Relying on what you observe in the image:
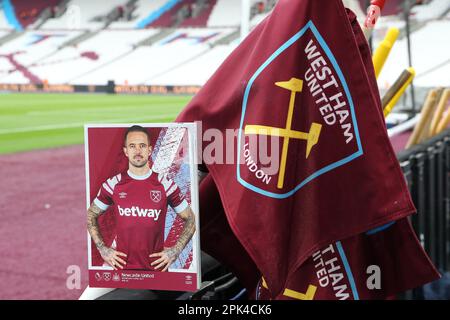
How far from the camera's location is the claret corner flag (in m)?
0.66

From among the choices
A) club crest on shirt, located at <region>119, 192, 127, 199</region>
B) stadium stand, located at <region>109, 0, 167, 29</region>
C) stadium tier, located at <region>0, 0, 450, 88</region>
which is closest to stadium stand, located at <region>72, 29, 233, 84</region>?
stadium tier, located at <region>0, 0, 450, 88</region>

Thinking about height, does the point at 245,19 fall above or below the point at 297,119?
above

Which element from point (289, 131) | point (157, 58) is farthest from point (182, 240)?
point (157, 58)

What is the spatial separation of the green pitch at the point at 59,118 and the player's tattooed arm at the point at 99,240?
5.12 m

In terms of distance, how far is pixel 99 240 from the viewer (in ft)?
2.27

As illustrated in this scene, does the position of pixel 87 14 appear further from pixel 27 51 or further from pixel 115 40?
pixel 27 51

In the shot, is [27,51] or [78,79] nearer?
[78,79]

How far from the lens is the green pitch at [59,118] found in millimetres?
7387

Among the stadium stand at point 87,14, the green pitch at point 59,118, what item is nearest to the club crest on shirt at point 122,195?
the green pitch at point 59,118

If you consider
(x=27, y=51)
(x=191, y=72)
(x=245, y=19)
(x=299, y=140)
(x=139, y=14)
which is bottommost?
(x=299, y=140)

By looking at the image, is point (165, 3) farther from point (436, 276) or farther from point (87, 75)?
point (436, 276)

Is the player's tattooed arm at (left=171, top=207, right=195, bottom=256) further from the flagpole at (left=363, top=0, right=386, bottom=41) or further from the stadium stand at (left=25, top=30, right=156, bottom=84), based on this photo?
the stadium stand at (left=25, top=30, right=156, bottom=84)

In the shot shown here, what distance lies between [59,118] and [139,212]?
983 centimetres

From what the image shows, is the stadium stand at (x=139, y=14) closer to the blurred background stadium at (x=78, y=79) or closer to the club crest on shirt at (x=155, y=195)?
the blurred background stadium at (x=78, y=79)
